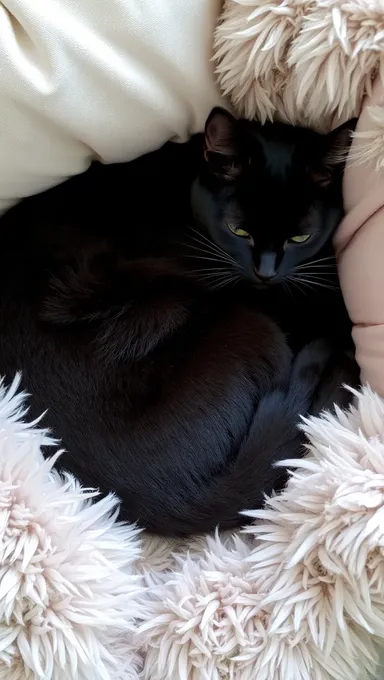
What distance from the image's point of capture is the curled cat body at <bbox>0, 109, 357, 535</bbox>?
878 mm

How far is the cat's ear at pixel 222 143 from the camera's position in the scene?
2.86 feet

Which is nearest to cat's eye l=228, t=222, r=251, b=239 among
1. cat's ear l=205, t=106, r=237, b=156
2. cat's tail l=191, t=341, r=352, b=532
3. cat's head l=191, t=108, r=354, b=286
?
cat's head l=191, t=108, r=354, b=286

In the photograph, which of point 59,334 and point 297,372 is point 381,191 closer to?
point 297,372

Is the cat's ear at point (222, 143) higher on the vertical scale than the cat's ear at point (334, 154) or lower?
higher

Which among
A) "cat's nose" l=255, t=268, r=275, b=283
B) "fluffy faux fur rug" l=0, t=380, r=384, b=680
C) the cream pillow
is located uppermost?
the cream pillow

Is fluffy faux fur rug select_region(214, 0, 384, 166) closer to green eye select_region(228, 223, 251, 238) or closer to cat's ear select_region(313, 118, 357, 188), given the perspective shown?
cat's ear select_region(313, 118, 357, 188)

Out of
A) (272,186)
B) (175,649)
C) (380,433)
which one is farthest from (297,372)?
(175,649)

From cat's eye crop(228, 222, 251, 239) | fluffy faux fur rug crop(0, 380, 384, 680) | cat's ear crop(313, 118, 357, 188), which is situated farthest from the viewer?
cat's eye crop(228, 222, 251, 239)

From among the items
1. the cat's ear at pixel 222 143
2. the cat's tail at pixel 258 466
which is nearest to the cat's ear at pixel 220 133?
the cat's ear at pixel 222 143

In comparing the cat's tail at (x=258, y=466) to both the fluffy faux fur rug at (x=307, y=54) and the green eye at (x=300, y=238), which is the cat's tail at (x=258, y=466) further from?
the fluffy faux fur rug at (x=307, y=54)

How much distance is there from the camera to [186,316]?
97 centimetres

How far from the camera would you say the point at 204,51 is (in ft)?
2.84

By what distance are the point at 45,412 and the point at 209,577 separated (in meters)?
0.30

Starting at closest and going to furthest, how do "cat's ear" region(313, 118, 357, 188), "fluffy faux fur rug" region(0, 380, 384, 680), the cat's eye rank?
"fluffy faux fur rug" region(0, 380, 384, 680) → "cat's ear" region(313, 118, 357, 188) → the cat's eye
